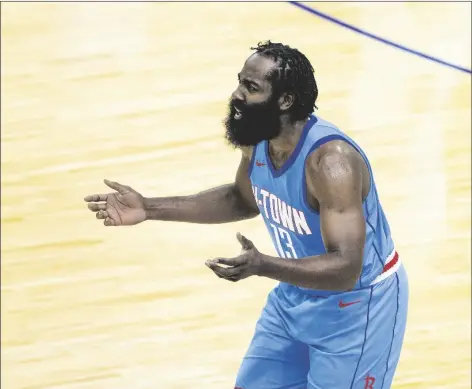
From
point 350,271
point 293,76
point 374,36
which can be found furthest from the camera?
point 374,36

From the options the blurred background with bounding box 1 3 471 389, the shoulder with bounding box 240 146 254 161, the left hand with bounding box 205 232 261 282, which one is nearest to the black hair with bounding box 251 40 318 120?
the shoulder with bounding box 240 146 254 161

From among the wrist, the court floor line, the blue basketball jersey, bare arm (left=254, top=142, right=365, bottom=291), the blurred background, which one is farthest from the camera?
the court floor line

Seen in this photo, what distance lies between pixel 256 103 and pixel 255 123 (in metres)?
0.06

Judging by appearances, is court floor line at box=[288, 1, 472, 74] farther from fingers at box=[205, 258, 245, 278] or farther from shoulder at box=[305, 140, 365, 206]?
fingers at box=[205, 258, 245, 278]

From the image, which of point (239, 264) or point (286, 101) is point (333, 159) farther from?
point (239, 264)

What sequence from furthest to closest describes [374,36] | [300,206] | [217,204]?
[374,36]
[217,204]
[300,206]

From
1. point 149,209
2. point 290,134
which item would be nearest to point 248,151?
point 290,134

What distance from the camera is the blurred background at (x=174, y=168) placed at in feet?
17.4

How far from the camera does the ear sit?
135 inches

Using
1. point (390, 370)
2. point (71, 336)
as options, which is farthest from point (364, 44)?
point (390, 370)

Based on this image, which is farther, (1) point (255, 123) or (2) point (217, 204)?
(2) point (217, 204)

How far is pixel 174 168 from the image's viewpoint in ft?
21.6

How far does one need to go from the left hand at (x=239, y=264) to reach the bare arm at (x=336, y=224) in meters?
0.17

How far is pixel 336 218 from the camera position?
3320mm
